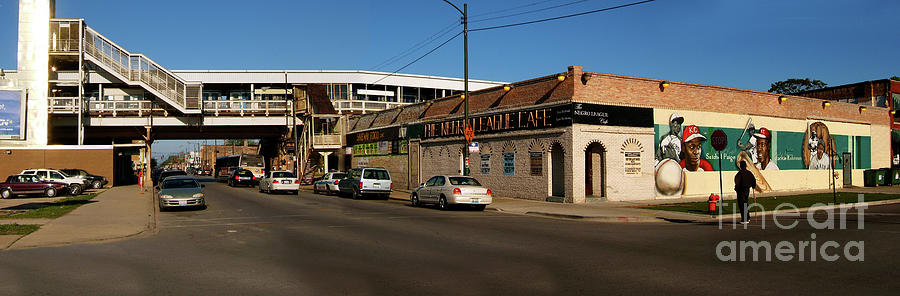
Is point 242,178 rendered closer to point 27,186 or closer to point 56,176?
point 56,176

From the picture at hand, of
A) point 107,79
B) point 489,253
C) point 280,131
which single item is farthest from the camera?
point 280,131

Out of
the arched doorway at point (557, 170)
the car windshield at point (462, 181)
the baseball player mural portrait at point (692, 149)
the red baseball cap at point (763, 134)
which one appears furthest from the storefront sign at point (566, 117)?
the red baseball cap at point (763, 134)

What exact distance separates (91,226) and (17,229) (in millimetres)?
1642

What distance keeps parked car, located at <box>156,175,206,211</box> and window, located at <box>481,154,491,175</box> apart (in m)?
13.2

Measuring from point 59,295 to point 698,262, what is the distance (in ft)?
29.1

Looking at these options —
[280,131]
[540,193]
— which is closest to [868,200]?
[540,193]

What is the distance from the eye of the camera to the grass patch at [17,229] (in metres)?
14.4

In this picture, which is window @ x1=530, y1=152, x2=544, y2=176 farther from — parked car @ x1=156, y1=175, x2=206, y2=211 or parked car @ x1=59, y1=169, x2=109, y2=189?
parked car @ x1=59, y1=169, x2=109, y2=189

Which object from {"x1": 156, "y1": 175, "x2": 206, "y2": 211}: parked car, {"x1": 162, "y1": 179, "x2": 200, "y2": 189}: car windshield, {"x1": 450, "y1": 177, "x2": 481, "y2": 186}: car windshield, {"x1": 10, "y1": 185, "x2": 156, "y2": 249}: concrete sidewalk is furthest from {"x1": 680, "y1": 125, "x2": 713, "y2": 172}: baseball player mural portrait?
{"x1": 10, "y1": 185, "x2": 156, "y2": 249}: concrete sidewalk

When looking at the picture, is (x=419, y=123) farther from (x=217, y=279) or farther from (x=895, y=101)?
(x=895, y=101)

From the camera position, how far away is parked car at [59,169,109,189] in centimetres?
3959

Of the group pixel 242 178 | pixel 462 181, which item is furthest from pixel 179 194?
pixel 242 178

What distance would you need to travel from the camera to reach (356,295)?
7.30 metres

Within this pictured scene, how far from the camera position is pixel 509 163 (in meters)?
28.4
